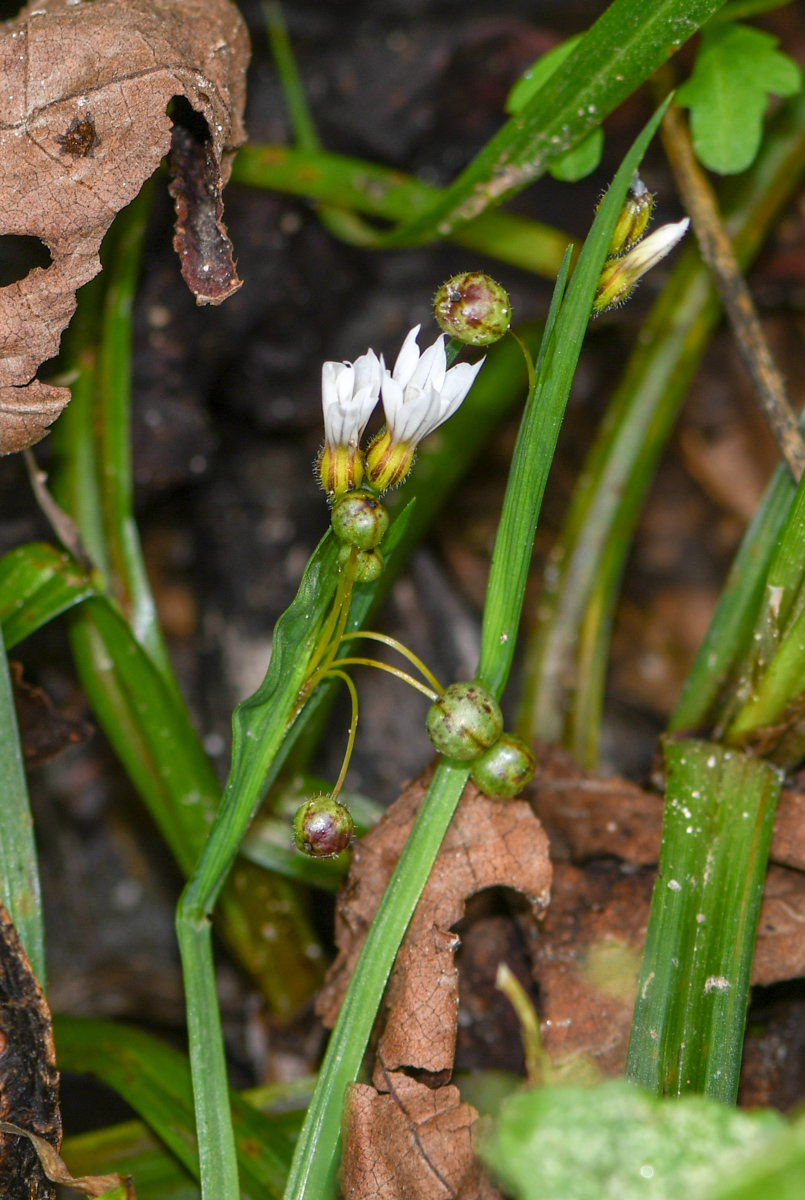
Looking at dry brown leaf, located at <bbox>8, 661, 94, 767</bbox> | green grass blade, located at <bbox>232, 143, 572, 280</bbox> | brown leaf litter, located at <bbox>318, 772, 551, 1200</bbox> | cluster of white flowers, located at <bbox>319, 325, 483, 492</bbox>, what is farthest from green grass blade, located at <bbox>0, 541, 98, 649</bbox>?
green grass blade, located at <bbox>232, 143, 572, 280</bbox>

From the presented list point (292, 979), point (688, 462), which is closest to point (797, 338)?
point (688, 462)

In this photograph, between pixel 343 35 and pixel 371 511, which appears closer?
pixel 371 511

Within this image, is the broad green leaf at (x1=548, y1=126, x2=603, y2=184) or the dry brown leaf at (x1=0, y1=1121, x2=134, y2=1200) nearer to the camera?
the dry brown leaf at (x1=0, y1=1121, x2=134, y2=1200)

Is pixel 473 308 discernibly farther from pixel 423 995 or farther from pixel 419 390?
pixel 423 995

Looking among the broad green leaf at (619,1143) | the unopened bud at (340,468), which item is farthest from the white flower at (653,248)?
the broad green leaf at (619,1143)

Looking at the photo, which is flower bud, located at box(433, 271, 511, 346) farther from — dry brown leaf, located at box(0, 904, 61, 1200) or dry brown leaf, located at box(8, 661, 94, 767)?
dry brown leaf, located at box(0, 904, 61, 1200)

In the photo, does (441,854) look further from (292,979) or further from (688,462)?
(688,462)

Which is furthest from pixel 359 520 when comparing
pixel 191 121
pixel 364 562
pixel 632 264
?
pixel 191 121

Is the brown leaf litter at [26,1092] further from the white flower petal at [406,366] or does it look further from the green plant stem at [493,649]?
the white flower petal at [406,366]
